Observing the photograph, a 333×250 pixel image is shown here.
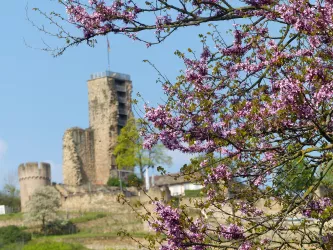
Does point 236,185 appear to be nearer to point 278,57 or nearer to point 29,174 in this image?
point 278,57

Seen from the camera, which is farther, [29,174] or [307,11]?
[29,174]

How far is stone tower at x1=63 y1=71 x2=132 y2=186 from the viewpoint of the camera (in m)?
62.8

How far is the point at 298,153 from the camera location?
7.56 metres

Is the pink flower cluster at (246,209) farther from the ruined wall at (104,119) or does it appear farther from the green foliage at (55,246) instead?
the ruined wall at (104,119)

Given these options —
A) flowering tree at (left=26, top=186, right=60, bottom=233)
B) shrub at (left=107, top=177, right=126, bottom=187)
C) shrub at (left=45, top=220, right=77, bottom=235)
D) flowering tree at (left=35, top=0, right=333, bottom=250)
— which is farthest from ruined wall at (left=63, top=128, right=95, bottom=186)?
flowering tree at (left=35, top=0, right=333, bottom=250)

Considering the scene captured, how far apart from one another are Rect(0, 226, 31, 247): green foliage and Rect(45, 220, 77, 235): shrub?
216 centimetres

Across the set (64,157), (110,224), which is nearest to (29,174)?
(64,157)

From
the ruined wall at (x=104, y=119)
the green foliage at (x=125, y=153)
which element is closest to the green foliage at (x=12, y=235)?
the green foliage at (x=125, y=153)

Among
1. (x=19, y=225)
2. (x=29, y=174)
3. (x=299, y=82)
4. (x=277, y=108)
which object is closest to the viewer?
(x=299, y=82)

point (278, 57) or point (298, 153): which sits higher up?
point (278, 57)

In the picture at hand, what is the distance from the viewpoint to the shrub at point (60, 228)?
4228 centimetres

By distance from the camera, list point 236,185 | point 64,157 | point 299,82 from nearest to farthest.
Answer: point 299,82
point 236,185
point 64,157

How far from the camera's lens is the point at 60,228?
140ft

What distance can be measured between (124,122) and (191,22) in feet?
190
